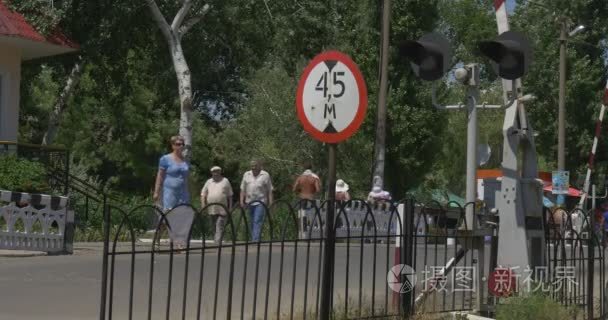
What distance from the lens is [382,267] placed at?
12156mm

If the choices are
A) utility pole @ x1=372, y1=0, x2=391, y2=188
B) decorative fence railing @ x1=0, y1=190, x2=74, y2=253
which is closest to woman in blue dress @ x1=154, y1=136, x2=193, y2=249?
decorative fence railing @ x1=0, y1=190, x2=74, y2=253

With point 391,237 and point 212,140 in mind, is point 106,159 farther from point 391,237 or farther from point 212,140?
point 391,237

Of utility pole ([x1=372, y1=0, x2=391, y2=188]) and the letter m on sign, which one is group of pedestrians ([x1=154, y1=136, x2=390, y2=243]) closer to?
the letter m on sign

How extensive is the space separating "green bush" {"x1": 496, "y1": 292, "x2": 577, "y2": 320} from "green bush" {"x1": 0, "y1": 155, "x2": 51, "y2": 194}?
467 inches

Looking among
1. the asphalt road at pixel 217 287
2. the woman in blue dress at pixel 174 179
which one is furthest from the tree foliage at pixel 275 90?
the asphalt road at pixel 217 287

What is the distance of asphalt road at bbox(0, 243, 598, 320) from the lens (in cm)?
938

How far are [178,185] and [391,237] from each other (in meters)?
8.00

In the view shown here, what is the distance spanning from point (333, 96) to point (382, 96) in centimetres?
2286

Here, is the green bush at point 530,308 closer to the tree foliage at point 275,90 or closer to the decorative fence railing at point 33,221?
the decorative fence railing at point 33,221

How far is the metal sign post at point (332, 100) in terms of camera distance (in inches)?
318

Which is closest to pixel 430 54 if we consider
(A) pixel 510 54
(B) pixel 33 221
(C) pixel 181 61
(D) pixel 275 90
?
(A) pixel 510 54

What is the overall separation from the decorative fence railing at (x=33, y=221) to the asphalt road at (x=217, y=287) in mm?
1250

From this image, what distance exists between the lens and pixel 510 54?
9.78 meters

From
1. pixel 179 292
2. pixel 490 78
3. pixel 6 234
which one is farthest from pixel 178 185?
pixel 490 78
